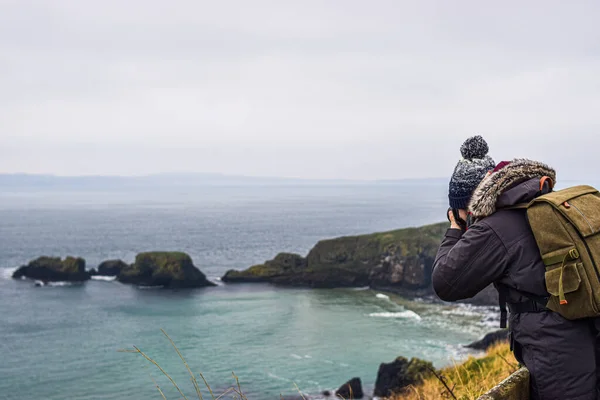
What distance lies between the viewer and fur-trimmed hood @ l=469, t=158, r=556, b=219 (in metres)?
2.70

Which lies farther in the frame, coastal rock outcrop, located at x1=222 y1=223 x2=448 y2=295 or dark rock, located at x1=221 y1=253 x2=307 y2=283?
dark rock, located at x1=221 y1=253 x2=307 y2=283

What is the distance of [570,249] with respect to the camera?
244cm

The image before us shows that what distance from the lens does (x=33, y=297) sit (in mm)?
55906

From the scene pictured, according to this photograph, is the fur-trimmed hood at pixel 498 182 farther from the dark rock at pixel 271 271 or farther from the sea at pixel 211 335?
the dark rock at pixel 271 271

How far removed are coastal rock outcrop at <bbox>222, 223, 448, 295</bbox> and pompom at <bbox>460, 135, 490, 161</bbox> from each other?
52993 millimetres

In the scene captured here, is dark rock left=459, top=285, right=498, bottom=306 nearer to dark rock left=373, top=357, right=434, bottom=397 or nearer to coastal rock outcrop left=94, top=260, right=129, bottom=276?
dark rock left=373, top=357, right=434, bottom=397

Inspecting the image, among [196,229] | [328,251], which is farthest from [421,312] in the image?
[196,229]

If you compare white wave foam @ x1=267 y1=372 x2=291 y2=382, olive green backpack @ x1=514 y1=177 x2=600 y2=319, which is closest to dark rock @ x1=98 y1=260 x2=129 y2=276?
white wave foam @ x1=267 y1=372 x2=291 y2=382

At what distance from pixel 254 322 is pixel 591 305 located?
140 ft

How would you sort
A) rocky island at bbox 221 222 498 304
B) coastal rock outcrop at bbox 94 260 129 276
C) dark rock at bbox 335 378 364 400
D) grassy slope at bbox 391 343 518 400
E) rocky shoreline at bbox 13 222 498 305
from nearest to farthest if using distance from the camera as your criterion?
grassy slope at bbox 391 343 518 400 → dark rock at bbox 335 378 364 400 → rocky island at bbox 221 222 498 304 → rocky shoreline at bbox 13 222 498 305 → coastal rock outcrop at bbox 94 260 129 276

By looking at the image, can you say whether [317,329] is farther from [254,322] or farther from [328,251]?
[328,251]

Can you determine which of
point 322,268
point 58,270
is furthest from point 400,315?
point 58,270

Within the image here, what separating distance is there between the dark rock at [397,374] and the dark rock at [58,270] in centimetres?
4731

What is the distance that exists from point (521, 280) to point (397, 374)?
23324 millimetres
